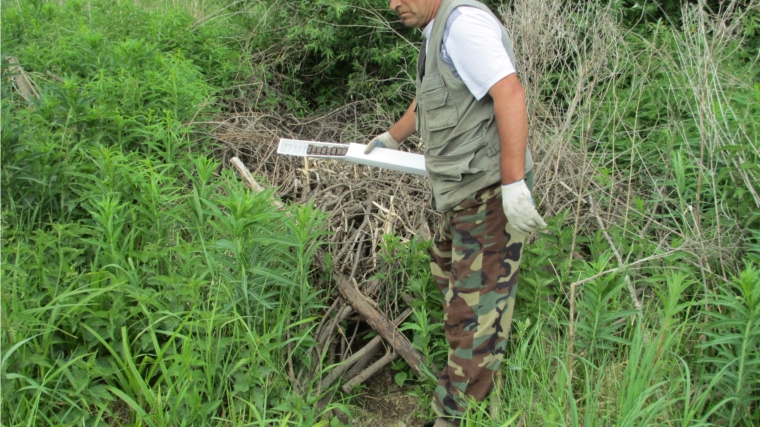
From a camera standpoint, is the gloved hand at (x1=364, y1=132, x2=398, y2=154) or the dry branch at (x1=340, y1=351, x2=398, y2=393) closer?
the dry branch at (x1=340, y1=351, x2=398, y2=393)

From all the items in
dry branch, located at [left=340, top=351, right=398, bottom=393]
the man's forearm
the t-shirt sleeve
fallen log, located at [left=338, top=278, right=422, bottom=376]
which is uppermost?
the t-shirt sleeve

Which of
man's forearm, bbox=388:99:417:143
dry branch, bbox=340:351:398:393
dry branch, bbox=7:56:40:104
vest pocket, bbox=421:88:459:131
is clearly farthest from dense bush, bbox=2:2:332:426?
vest pocket, bbox=421:88:459:131

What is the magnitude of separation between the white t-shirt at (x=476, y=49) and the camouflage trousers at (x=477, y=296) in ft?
1.64

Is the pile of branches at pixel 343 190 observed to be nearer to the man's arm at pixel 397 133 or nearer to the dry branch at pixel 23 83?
the man's arm at pixel 397 133

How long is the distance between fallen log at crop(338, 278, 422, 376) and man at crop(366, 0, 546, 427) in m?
0.29

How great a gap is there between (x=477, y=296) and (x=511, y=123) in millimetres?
806

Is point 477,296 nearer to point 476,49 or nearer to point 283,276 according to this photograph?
point 283,276

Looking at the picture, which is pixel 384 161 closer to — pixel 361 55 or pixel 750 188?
pixel 750 188

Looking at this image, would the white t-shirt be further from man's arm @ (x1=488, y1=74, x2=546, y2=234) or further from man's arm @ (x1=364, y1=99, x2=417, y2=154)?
man's arm @ (x1=364, y1=99, x2=417, y2=154)

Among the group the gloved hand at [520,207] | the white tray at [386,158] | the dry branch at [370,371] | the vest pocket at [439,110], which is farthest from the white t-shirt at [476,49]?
the dry branch at [370,371]

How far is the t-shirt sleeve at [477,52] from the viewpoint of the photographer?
224 cm

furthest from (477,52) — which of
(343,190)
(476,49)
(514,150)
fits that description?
(343,190)

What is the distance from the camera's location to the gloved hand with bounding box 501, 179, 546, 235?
7.67 feet

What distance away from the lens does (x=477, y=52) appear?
7.39ft
